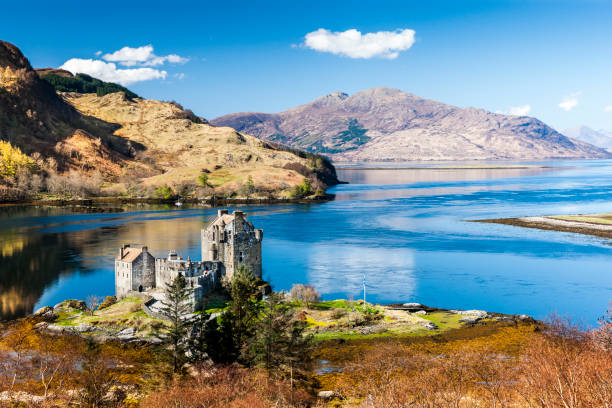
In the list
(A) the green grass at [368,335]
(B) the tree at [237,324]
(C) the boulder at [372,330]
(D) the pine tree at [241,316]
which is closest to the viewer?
(B) the tree at [237,324]

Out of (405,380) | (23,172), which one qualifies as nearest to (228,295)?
(405,380)

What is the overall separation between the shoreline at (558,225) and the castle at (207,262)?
83112 millimetres

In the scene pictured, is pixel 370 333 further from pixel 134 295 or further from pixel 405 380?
pixel 134 295

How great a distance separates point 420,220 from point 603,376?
358ft

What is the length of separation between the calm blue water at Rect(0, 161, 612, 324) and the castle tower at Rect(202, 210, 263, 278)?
43.4 ft

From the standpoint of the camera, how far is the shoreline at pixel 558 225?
11451 cm

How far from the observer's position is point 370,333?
53.2 m

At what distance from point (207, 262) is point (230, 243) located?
14.4ft

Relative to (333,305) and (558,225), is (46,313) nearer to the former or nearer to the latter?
(333,305)

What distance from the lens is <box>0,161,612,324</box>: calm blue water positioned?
7094 centimetres

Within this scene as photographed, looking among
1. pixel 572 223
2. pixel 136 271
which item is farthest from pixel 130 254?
pixel 572 223

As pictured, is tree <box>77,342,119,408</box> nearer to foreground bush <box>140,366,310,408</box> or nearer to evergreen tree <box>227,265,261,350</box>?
foreground bush <box>140,366,310,408</box>

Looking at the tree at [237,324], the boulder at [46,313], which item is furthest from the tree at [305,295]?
the boulder at [46,313]

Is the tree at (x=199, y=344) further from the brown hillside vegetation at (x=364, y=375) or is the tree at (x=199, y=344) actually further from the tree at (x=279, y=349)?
the tree at (x=279, y=349)
